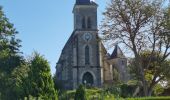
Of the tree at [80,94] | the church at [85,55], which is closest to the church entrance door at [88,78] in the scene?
the church at [85,55]

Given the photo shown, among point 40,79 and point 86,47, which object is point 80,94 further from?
point 86,47

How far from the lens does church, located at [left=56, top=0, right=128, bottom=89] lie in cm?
8031

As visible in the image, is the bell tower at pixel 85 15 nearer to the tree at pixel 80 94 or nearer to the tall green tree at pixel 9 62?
the tall green tree at pixel 9 62

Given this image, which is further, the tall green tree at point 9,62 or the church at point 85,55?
the church at point 85,55

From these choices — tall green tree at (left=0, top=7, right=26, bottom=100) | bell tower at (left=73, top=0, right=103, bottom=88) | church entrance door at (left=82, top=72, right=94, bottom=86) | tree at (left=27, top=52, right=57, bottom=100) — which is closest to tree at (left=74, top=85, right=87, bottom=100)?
tree at (left=27, top=52, right=57, bottom=100)

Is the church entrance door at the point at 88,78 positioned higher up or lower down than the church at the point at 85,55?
lower down

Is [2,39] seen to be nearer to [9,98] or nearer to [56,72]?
[9,98]

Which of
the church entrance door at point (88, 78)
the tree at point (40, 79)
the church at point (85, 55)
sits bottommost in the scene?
the tree at point (40, 79)

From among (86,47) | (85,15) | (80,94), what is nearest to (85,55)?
(86,47)

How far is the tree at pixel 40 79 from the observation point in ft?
131

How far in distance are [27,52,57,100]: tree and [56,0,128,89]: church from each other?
36.9 m

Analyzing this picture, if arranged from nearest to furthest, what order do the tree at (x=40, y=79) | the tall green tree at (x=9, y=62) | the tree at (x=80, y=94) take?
the tree at (x=80, y=94)
the tree at (x=40, y=79)
the tall green tree at (x=9, y=62)

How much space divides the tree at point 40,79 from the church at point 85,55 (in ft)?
121

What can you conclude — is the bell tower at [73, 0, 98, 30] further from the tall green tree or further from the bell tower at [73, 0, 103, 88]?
the tall green tree
